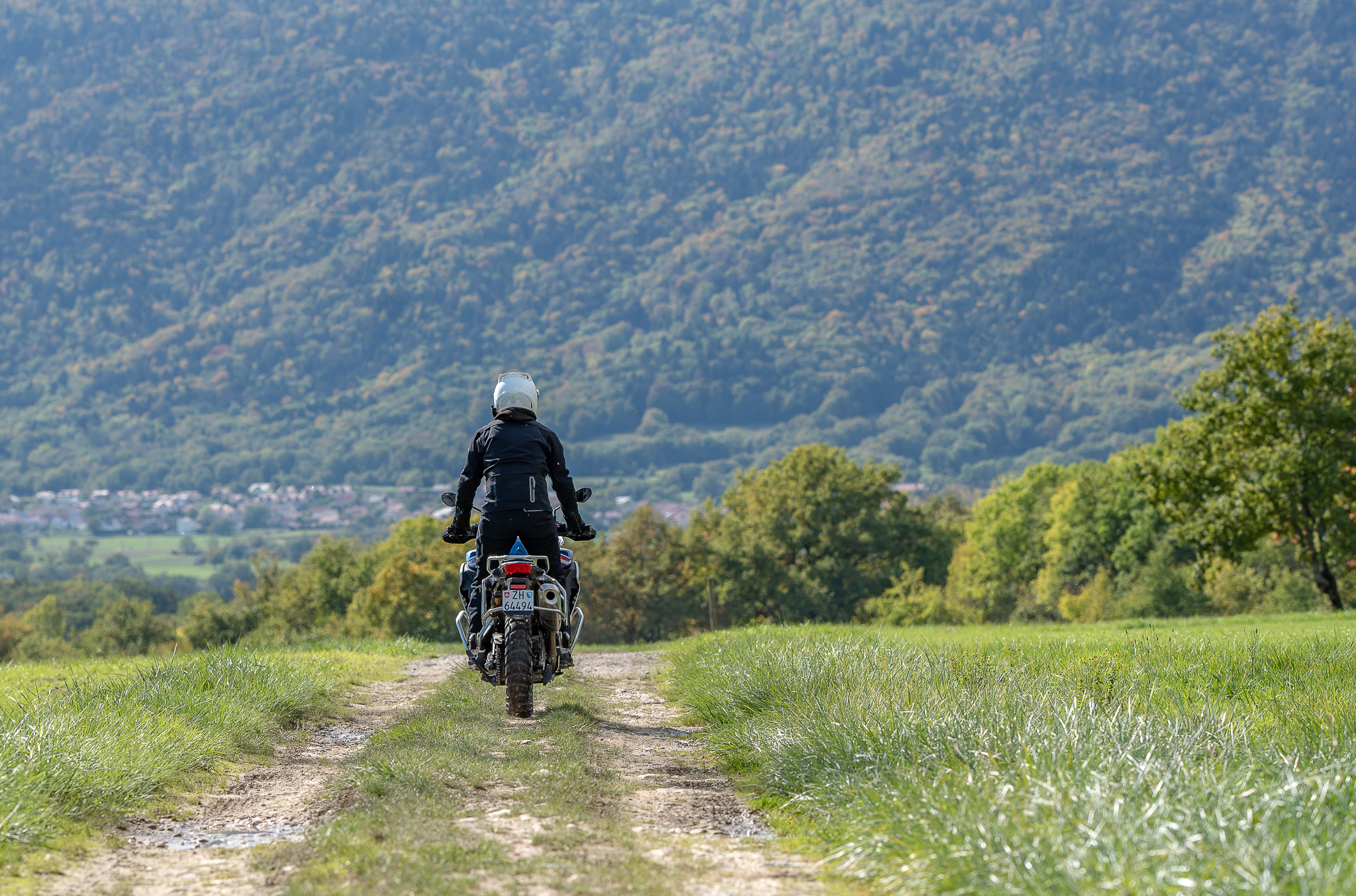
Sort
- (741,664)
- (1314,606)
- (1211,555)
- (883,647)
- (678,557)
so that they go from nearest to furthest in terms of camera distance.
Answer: (741,664) → (883,647) → (1211,555) → (1314,606) → (678,557)

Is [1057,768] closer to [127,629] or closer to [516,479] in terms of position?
[516,479]

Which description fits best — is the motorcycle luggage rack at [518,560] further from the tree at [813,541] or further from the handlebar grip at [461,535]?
the tree at [813,541]

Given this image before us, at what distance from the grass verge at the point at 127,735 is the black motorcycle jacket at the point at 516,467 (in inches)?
92.5

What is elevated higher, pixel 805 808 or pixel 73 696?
pixel 73 696

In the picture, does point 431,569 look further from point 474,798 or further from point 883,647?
point 474,798

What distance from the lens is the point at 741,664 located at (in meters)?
11.0

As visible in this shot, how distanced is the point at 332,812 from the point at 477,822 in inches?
33.3

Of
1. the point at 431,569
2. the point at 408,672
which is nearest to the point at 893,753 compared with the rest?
the point at 408,672

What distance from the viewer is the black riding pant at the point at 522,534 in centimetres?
963

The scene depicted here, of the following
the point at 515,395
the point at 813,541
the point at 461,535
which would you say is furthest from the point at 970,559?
the point at 515,395

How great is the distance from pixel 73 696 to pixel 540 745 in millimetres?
3371

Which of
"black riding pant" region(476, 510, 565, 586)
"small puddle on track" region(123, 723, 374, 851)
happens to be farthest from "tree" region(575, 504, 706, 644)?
"small puddle on track" region(123, 723, 374, 851)

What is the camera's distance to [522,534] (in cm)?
972

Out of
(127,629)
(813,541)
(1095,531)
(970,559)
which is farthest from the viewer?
(970,559)
